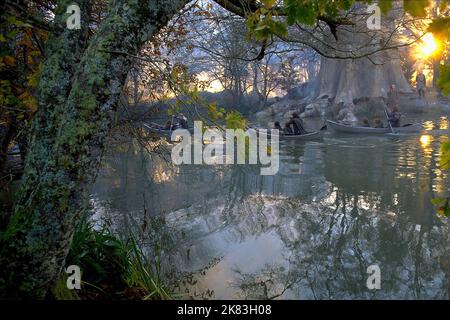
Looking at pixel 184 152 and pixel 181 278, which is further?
pixel 184 152

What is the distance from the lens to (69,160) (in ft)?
8.33

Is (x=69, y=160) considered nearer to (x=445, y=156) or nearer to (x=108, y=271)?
(x=108, y=271)

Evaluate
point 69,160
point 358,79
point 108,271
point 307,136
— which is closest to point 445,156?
point 69,160

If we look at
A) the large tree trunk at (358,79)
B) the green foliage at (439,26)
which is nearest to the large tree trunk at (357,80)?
the large tree trunk at (358,79)

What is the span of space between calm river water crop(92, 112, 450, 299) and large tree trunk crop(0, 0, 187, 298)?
110 inches

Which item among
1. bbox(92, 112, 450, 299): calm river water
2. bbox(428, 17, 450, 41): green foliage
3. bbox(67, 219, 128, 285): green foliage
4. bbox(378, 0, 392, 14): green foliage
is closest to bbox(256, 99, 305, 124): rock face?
bbox(92, 112, 450, 299): calm river water

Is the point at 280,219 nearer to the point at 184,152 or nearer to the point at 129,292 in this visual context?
the point at 129,292

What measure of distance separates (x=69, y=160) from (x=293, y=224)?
607 centimetres

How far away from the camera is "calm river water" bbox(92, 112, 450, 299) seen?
5.58 m

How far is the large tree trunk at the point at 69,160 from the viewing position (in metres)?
2.55

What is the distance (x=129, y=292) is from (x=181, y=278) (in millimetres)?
Result: 1989

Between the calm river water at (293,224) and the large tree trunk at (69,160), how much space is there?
2.80 metres

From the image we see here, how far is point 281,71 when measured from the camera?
125 feet
